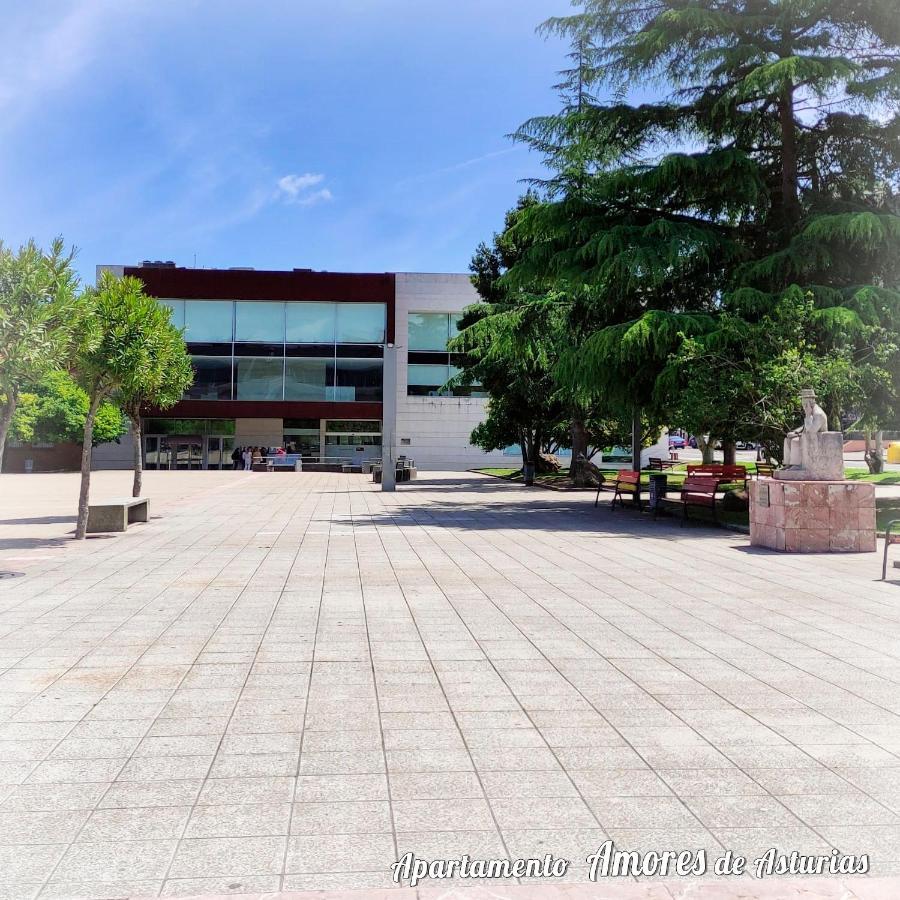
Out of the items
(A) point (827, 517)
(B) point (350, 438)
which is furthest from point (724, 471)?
(B) point (350, 438)

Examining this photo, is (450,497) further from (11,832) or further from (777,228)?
(11,832)

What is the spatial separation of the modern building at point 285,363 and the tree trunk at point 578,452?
22.2 m

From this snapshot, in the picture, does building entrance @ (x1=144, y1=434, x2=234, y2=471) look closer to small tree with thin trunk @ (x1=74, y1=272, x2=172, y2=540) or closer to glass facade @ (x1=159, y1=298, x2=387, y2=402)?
glass facade @ (x1=159, y1=298, x2=387, y2=402)

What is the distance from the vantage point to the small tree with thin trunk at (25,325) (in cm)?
950

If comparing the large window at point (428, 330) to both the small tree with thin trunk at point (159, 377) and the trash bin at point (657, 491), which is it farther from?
the trash bin at point (657, 491)

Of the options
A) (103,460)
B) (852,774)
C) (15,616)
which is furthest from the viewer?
(103,460)

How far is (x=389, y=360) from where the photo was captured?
105 ft

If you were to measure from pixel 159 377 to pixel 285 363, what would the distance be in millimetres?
38469

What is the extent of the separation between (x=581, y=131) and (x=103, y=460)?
1748 inches

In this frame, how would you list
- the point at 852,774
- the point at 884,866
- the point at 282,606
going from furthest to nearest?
1. the point at 282,606
2. the point at 852,774
3. the point at 884,866

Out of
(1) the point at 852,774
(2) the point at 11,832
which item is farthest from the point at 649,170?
(2) the point at 11,832

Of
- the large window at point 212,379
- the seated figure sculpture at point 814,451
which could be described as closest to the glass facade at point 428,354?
the large window at point 212,379

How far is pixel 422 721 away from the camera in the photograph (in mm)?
5016

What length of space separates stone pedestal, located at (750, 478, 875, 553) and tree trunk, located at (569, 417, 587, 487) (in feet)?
62.8
